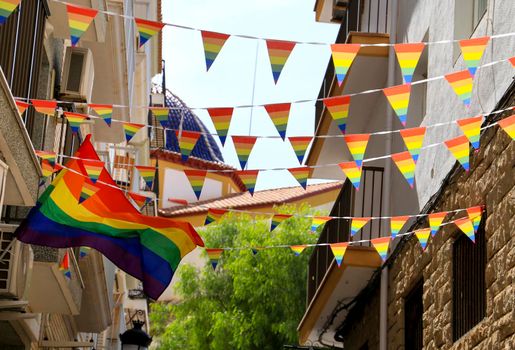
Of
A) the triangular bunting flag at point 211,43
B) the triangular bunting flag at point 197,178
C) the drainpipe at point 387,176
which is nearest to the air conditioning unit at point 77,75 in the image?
the drainpipe at point 387,176

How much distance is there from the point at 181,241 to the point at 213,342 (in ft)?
68.5

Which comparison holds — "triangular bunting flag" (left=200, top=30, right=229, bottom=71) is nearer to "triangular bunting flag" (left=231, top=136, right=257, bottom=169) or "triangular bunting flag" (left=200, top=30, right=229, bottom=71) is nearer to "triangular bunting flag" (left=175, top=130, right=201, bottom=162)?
"triangular bunting flag" (left=231, top=136, right=257, bottom=169)

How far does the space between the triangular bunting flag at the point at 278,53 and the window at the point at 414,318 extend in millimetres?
4755

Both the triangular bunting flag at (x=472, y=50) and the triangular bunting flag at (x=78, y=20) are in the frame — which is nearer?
the triangular bunting flag at (x=472, y=50)

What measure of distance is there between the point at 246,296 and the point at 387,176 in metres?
18.4

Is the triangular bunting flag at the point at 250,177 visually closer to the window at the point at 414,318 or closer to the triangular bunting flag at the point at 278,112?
the triangular bunting flag at the point at 278,112

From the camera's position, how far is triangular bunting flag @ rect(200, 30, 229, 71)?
9.46 meters

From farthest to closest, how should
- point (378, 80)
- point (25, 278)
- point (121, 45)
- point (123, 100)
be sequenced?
point (123, 100), point (121, 45), point (378, 80), point (25, 278)

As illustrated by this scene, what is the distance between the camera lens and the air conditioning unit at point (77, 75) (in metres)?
15.6

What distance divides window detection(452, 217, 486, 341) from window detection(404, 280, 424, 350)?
5.79 ft

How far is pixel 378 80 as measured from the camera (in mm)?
17078

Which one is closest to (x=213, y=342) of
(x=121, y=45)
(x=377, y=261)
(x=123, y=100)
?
(x=123, y=100)

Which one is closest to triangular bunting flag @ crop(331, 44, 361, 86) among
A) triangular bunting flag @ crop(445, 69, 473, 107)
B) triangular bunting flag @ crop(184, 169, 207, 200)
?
triangular bunting flag @ crop(445, 69, 473, 107)

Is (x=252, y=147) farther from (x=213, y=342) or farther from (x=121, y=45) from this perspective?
(x=213, y=342)
